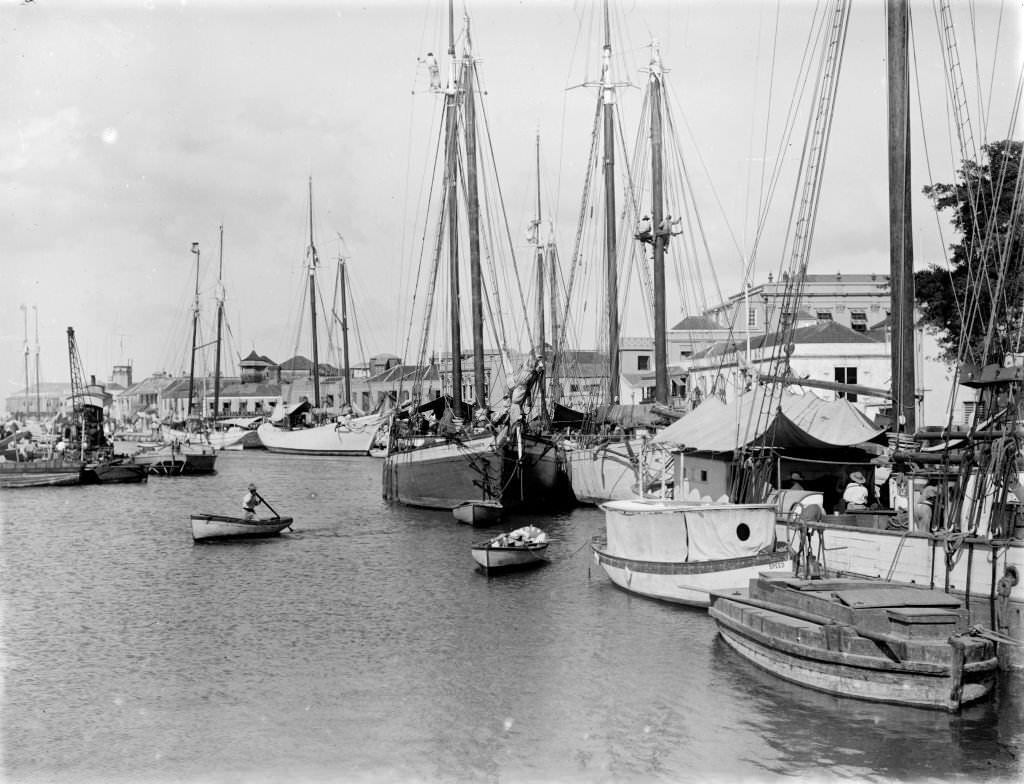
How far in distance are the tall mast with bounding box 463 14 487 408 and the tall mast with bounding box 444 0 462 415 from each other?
89 cm

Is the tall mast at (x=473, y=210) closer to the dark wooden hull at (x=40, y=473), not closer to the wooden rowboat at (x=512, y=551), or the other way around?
the wooden rowboat at (x=512, y=551)

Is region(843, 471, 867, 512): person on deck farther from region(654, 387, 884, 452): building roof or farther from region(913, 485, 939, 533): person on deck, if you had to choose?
region(913, 485, 939, 533): person on deck

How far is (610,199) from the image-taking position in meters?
50.3

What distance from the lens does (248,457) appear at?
10106 cm

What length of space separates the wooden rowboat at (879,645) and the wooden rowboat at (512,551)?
1218cm

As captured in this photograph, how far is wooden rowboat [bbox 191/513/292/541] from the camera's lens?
3747cm

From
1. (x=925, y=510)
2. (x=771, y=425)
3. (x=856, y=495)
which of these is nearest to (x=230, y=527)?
(x=771, y=425)

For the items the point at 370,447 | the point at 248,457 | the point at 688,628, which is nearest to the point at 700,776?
the point at 688,628

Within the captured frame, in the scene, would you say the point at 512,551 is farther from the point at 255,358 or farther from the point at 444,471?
the point at 255,358

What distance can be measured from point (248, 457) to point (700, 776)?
9271 centimetres

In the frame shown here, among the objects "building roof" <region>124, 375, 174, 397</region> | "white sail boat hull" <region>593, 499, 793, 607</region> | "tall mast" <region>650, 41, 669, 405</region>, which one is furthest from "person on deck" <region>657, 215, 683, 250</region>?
"building roof" <region>124, 375, 174, 397</region>

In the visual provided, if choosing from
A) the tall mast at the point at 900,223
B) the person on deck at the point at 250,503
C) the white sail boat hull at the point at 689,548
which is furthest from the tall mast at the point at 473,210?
the tall mast at the point at 900,223

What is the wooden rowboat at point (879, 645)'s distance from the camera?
1509 cm

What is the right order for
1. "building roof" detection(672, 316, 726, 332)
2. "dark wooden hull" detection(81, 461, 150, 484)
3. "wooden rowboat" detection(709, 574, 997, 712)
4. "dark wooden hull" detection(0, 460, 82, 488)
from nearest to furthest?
"wooden rowboat" detection(709, 574, 997, 712)
"dark wooden hull" detection(0, 460, 82, 488)
"dark wooden hull" detection(81, 461, 150, 484)
"building roof" detection(672, 316, 726, 332)
